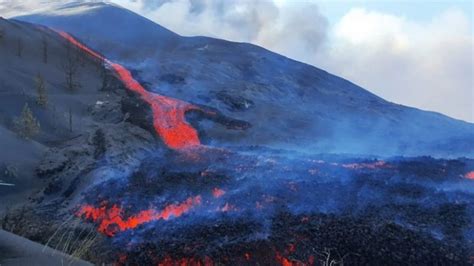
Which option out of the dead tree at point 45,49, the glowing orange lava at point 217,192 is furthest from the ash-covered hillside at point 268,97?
the glowing orange lava at point 217,192

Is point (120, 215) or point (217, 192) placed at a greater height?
point (217, 192)

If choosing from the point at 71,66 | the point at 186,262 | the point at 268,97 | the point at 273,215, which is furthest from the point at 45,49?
the point at 186,262

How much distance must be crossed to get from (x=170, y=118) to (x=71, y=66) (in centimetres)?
887

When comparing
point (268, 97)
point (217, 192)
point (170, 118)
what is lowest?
point (217, 192)

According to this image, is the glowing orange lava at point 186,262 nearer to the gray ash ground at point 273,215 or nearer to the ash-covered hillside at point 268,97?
the gray ash ground at point 273,215

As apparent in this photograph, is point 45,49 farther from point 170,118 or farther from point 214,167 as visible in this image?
point 214,167

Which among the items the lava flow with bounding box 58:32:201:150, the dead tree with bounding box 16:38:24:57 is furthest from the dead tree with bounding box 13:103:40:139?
the dead tree with bounding box 16:38:24:57

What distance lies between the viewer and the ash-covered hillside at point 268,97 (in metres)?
30.8

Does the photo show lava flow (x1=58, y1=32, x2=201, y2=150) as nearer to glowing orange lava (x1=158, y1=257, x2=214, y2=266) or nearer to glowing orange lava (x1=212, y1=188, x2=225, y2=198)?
glowing orange lava (x1=212, y1=188, x2=225, y2=198)

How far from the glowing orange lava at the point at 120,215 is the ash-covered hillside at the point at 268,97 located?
430 inches

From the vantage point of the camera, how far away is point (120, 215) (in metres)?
16.1

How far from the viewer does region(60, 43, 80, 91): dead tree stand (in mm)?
33700

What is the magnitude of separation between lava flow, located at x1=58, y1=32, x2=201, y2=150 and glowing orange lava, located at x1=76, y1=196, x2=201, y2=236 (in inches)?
326

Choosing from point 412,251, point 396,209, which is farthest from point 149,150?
point 412,251
